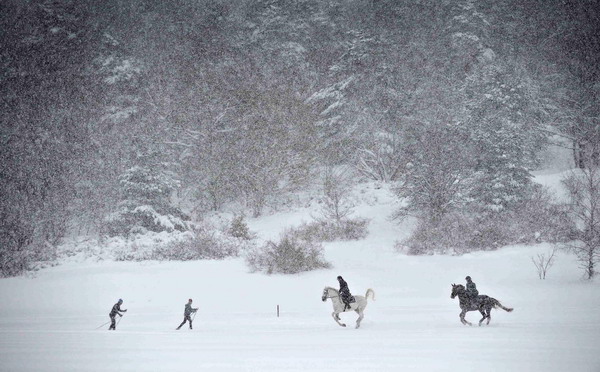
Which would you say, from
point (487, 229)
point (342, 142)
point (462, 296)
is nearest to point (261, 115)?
point (342, 142)

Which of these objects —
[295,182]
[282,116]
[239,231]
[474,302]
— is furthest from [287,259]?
[282,116]

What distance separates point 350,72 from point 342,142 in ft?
22.6

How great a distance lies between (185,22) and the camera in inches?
2028

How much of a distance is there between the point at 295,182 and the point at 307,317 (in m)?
21.2

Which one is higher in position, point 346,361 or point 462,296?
point 462,296

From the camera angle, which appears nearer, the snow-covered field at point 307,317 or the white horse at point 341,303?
the snow-covered field at point 307,317

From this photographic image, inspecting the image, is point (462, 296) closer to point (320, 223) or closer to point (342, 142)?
point (320, 223)

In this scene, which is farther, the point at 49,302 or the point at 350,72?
the point at 350,72

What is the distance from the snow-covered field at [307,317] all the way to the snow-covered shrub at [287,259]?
540mm

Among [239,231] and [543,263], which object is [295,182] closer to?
[239,231]

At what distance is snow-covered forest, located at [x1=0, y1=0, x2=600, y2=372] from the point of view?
11492 mm

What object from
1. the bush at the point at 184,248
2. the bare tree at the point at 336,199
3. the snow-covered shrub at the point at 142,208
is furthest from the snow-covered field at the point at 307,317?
the snow-covered shrub at the point at 142,208

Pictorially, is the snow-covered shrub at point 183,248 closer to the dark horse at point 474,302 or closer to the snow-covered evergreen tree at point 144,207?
the snow-covered evergreen tree at point 144,207

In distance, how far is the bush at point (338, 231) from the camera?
26.7m
